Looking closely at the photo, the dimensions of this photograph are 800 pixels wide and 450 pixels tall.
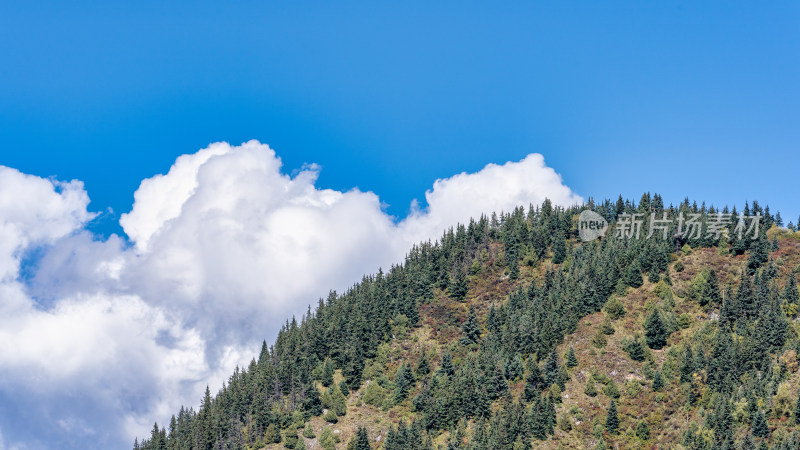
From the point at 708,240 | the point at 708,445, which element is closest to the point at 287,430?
the point at 708,445

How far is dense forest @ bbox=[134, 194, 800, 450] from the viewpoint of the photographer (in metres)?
141

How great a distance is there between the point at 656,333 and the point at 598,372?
16.7m

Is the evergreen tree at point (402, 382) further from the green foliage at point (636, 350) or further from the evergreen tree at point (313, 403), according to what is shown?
the green foliage at point (636, 350)

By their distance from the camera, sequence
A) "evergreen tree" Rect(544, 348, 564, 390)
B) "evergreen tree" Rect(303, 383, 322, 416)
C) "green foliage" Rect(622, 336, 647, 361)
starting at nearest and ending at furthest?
"evergreen tree" Rect(544, 348, 564, 390) → "green foliage" Rect(622, 336, 647, 361) → "evergreen tree" Rect(303, 383, 322, 416)

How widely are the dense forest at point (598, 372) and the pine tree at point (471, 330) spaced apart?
402 millimetres

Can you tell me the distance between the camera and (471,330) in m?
197

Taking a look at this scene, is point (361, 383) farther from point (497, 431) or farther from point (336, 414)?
point (497, 431)

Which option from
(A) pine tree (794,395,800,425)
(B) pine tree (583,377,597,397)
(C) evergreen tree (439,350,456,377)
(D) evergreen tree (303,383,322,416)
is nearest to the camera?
(A) pine tree (794,395,800,425)

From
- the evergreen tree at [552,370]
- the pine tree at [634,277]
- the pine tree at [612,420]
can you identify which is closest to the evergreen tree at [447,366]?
the evergreen tree at [552,370]

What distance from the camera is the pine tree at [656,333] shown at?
543ft

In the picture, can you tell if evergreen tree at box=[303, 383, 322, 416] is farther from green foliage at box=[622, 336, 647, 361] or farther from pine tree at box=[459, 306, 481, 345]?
green foliage at box=[622, 336, 647, 361]

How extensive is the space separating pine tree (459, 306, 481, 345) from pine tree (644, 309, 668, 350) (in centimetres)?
4651

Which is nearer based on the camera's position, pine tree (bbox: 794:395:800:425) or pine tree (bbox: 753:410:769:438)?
pine tree (bbox: 753:410:769:438)

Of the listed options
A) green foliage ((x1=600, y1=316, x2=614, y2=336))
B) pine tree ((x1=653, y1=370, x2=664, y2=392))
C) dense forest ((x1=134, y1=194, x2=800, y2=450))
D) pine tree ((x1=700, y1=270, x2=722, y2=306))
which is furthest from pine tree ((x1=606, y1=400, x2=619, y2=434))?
pine tree ((x1=700, y1=270, x2=722, y2=306))
